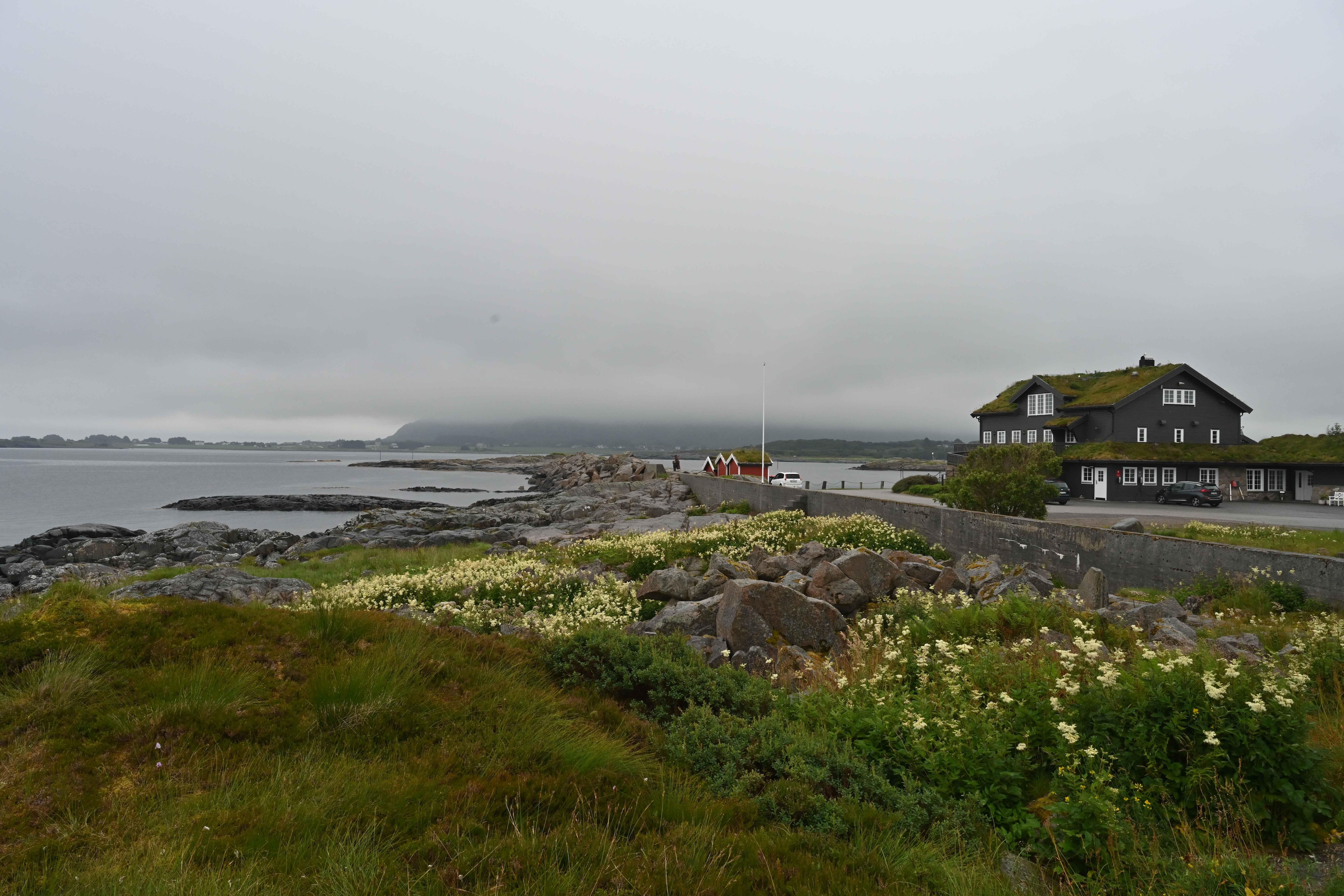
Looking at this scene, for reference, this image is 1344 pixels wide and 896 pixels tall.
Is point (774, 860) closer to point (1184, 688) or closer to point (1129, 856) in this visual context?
point (1129, 856)

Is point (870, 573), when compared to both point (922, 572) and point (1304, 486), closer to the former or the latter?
point (922, 572)

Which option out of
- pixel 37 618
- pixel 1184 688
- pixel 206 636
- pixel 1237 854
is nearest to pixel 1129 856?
pixel 1237 854

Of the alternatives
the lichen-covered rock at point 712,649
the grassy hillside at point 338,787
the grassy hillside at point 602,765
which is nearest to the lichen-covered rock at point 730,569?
the lichen-covered rock at point 712,649

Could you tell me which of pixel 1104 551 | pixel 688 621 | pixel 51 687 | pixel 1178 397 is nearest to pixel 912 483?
pixel 1178 397

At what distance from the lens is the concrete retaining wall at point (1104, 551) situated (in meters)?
11.2

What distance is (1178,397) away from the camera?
45.2m

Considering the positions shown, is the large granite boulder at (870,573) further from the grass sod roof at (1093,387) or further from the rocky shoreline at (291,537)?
the grass sod roof at (1093,387)

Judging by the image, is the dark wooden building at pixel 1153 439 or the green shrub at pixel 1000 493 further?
the dark wooden building at pixel 1153 439

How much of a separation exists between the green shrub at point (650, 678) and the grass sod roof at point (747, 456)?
51.1 m

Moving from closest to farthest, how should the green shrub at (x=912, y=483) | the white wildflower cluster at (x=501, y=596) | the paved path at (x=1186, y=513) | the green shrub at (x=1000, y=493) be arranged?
the white wildflower cluster at (x=501, y=596) < the green shrub at (x=1000, y=493) < the paved path at (x=1186, y=513) < the green shrub at (x=912, y=483)

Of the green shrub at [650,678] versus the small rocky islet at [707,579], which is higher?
the green shrub at [650,678]

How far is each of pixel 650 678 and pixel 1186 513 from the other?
113ft

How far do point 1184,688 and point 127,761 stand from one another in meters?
7.04

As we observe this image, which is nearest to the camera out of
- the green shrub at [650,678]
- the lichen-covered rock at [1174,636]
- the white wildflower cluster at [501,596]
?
the green shrub at [650,678]
